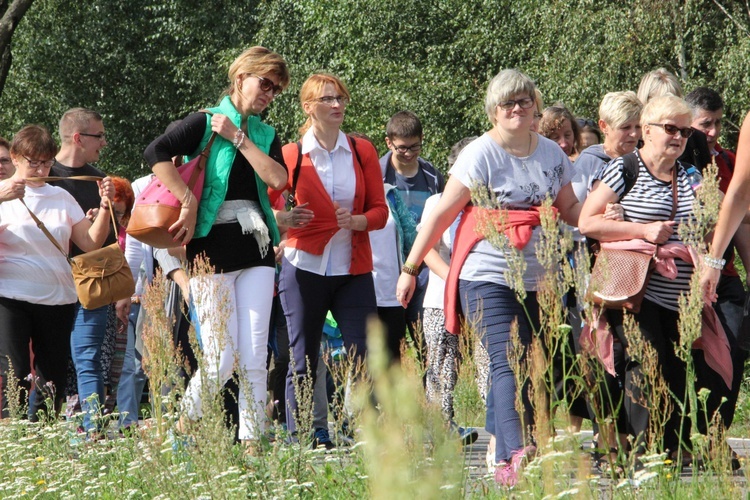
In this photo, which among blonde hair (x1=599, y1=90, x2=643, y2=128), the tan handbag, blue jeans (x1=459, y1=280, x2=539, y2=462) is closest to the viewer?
blue jeans (x1=459, y1=280, x2=539, y2=462)

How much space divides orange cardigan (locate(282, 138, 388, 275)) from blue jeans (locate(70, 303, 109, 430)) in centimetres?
171

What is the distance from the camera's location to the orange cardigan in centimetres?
652

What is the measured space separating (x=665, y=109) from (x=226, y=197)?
224 cm

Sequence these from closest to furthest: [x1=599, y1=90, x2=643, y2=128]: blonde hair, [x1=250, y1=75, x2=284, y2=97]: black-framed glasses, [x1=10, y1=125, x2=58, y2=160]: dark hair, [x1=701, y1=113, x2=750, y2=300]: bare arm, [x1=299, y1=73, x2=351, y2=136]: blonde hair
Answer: [x1=701, y1=113, x2=750, y2=300]: bare arm → [x1=250, y1=75, x2=284, y2=97]: black-framed glasses → [x1=299, y1=73, x2=351, y2=136]: blonde hair → [x1=599, y1=90, x2=643, y2=128]: blonde hair → [x1=10, y1=125, x2=58, y2=160]: dark hair

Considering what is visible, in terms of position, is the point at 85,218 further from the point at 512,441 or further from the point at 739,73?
the point at 739,73

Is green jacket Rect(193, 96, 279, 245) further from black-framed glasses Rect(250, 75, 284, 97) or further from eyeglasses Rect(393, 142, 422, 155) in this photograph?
eyeglasses Rect(393, 142, 422, 155)

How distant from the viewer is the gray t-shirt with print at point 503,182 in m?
5.39

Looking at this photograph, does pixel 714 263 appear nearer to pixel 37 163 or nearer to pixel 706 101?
pixel 706 101

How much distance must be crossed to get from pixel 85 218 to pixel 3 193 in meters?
0.80

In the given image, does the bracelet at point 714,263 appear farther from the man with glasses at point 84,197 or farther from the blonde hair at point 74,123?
the blonde hair at point 74,123

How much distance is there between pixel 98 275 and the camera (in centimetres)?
694

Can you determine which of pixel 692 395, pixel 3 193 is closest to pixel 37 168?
pixel 3 193

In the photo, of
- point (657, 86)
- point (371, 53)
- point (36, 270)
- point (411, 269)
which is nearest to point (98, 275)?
point (36, 270)

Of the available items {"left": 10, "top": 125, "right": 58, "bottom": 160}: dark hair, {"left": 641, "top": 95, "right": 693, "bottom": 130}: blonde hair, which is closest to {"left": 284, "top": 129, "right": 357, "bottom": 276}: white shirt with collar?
{"left": 10, "top": 125, "right": 58, "bottom": 160}: dark hair
